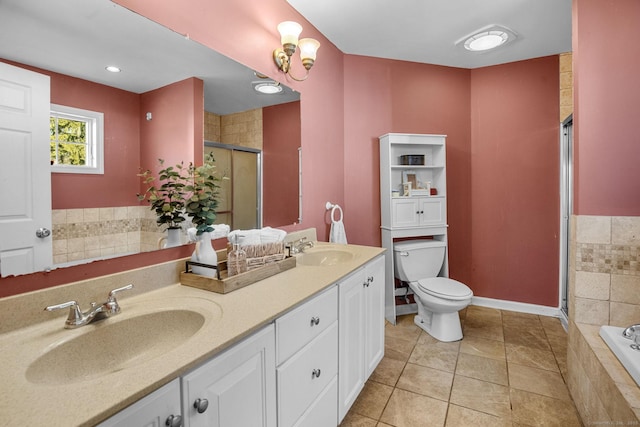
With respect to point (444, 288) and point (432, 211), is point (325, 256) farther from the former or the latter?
point (432, 211)

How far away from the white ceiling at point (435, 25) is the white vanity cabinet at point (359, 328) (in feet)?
5.78

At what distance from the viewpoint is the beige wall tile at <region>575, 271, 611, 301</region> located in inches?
67.1

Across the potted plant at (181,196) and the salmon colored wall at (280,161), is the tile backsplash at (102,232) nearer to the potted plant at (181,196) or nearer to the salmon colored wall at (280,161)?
the potted plant at (181,196)

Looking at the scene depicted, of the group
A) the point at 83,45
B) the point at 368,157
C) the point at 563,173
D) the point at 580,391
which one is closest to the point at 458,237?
the point at 563,173

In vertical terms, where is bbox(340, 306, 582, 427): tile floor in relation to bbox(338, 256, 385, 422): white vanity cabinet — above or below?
below

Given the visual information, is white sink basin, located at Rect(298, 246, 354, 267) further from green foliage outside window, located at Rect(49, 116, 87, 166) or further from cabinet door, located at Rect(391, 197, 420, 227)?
green foliage outside window, located at Rect(49, 116, 87, 166)

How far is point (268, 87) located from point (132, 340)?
5.06ft

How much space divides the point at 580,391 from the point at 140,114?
2555mm

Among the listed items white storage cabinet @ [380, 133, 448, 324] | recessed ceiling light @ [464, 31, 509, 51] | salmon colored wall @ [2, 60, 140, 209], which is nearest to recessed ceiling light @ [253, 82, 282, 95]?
salmon colored wall @ [2, 60, 140, 209]

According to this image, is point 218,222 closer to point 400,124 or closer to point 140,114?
point 140,114

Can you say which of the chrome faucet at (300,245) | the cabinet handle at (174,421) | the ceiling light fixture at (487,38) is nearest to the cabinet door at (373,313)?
the chrome faucet at (300,245)

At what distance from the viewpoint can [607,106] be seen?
1.68 meters

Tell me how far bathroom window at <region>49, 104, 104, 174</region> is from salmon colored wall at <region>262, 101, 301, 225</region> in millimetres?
928

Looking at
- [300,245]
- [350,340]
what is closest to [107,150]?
[300,245]
